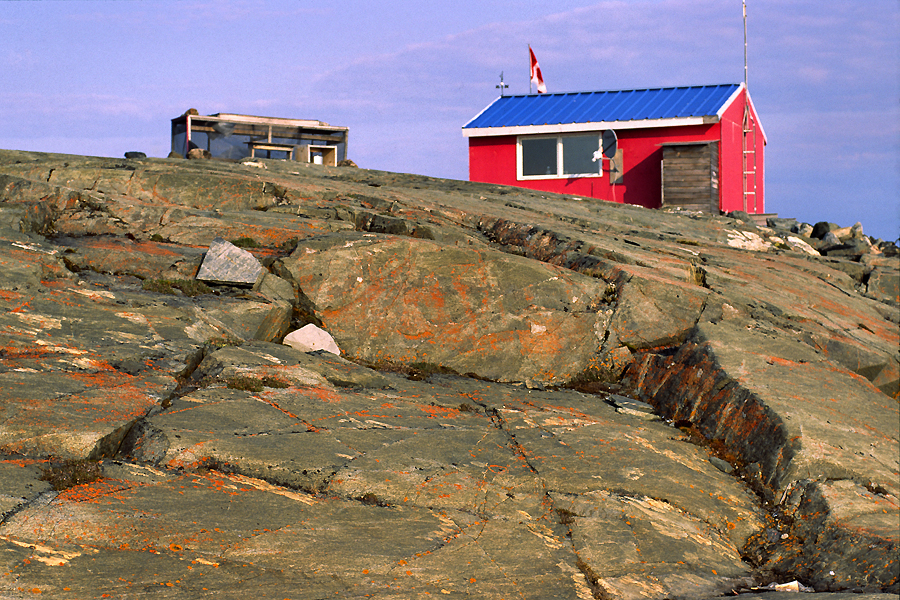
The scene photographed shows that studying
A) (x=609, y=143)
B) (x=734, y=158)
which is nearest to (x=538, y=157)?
(x=609, y=143)

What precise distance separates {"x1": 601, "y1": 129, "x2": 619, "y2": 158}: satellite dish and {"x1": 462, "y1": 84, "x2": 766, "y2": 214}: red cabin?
0.03m

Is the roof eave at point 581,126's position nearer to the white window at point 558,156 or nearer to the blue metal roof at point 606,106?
the blue metal roof at point 606,106

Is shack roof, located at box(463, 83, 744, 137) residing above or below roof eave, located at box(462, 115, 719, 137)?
above

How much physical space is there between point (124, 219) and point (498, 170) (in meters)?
17.3

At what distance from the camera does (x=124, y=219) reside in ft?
36.4

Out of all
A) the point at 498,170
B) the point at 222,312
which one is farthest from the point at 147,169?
the point at 498,170

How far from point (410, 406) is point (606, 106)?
21.4 meters

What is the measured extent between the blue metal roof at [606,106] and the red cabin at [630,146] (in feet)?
0.11

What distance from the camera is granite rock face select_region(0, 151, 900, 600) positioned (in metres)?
4.93

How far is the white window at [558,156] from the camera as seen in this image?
2595cm

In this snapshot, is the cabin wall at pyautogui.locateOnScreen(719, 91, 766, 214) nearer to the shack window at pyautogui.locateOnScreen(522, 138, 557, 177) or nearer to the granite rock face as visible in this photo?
the shack window at pyautogui.locateOnScreen(522, 138, 557, 177)

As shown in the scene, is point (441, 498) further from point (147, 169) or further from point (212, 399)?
point (147, 169)

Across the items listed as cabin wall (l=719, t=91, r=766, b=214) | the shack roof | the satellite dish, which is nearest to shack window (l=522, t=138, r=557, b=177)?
the shack roof

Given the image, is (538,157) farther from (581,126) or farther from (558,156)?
(581,126)
